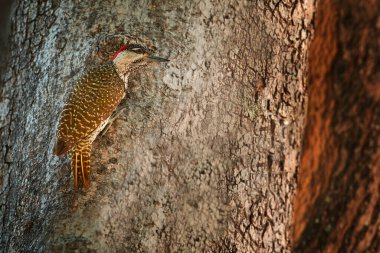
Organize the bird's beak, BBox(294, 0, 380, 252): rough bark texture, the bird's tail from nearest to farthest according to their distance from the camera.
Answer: the bird's tail
the bird's beak
BBox(294, 0, 380, 252): rough bark texture

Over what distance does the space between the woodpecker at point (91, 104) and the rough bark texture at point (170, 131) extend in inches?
2.4

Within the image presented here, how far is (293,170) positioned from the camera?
3.33m

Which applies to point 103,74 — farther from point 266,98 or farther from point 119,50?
point 266,98

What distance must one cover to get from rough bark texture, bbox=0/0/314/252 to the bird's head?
Result: 5cm

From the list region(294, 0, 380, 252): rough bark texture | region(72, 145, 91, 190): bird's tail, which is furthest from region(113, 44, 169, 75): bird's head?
region(294, 0, 380, 252): rough bark texture

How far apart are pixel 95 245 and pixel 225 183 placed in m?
0.71

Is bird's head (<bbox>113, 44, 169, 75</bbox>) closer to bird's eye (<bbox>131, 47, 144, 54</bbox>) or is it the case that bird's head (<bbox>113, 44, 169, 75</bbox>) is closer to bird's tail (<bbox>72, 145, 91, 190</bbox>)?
bird's eye (<bbox>131, 47, 144, 54</bbox>)

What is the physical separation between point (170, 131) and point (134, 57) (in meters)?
0.40

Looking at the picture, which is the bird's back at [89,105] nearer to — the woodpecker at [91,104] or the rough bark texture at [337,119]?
the woodpecker at [91,104]

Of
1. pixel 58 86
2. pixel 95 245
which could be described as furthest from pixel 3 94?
pixel 95 245

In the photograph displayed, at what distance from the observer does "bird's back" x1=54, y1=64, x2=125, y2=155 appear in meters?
2.97

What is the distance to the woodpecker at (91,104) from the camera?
9.53 feet

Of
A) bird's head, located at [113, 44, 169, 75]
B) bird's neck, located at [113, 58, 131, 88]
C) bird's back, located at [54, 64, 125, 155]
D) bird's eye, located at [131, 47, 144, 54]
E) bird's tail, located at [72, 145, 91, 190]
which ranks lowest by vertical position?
bird's tail, located at [72, 145, 91, 190]

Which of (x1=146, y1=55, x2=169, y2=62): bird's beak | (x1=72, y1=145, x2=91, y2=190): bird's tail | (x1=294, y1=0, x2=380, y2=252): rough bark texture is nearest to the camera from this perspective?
(x1=72, y1=145, x2=91, y2=190): bird's tail
